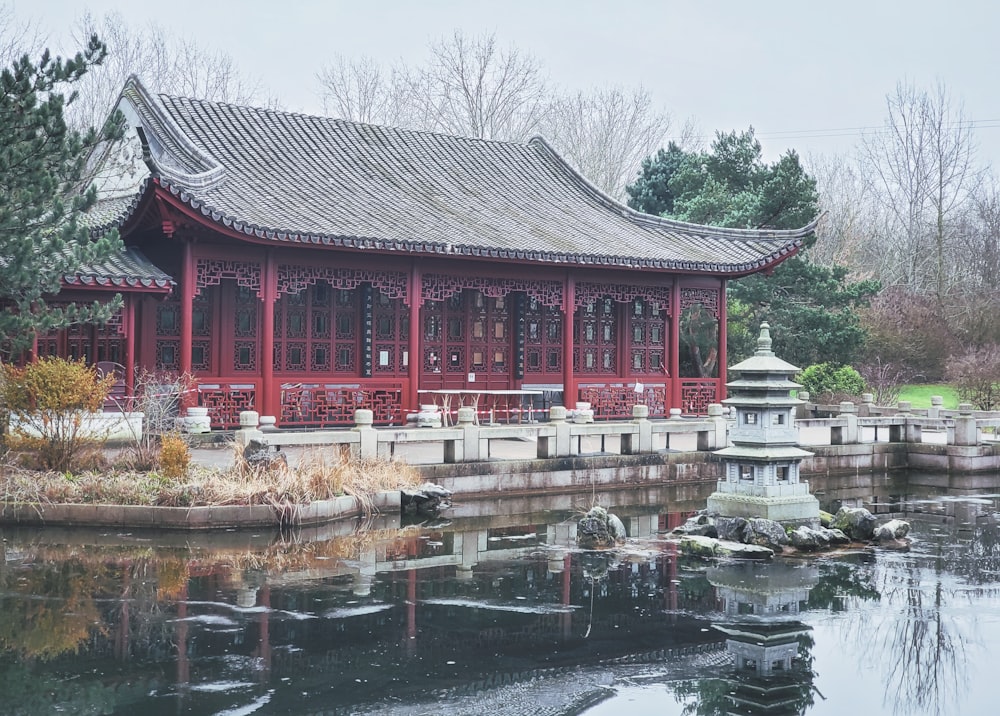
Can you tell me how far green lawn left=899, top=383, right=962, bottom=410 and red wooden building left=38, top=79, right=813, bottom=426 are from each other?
11.9 m

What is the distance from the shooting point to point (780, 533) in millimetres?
13156

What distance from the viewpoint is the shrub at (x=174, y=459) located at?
13.7 metres

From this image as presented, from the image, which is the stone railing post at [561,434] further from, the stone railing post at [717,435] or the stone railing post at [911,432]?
the stone railing post at [911,432]

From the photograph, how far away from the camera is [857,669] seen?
28.0ft

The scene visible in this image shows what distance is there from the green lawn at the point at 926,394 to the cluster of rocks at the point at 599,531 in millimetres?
21733

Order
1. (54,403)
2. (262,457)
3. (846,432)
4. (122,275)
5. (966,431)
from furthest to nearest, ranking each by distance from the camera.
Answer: (966,431) → (846,432) → (122,275) → (262,457) → (54,403)

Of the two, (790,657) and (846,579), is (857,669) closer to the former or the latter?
(790,657)

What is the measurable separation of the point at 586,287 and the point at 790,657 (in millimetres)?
14451

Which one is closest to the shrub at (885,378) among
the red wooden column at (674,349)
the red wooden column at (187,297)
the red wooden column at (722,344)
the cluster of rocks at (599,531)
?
the red wooden column at (722,344)

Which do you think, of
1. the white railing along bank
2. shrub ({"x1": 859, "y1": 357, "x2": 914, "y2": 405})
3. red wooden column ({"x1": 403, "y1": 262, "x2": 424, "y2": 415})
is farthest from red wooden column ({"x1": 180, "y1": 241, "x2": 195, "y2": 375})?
shrub ({"x1": 859, "y1": 357, "x2": 914, "y2": 405})

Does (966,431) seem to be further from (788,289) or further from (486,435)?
(788,289)

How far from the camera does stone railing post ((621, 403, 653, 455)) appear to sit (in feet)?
61.4

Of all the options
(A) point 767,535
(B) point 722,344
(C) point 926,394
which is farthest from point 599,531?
(C) point 926,394

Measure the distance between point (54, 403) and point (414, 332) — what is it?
7592 millimetres
